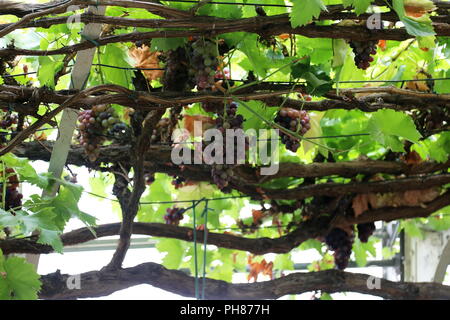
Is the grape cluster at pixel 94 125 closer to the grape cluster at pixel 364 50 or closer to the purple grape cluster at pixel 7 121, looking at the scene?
the purple grape cluster at pixel 7 121

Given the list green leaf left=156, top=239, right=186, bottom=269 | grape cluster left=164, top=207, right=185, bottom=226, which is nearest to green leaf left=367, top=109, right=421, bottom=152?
grape cluster left=164, top=207, right=185, bottom=226

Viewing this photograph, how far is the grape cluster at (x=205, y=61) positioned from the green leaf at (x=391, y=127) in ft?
1.20

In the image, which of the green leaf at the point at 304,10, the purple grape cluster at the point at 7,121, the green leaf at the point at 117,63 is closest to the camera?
the green leaf at the point at 304,10

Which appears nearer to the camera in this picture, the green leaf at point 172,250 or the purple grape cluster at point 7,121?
the purple grape cluster at point 7,121

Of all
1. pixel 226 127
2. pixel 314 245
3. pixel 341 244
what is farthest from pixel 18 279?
pixel 314 245

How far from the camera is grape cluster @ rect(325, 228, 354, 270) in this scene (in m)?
2.33

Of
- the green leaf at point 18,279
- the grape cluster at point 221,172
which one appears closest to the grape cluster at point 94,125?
the grape cluster at point 221,172

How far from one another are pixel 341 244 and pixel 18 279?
123 centimetres

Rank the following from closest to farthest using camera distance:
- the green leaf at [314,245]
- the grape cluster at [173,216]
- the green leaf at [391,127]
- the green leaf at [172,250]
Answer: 1. the green leaf at [391,127]
2. the grape cluster at [173,216]
3. the green leaf at [172,250]
4. the green leaf at [314,245]

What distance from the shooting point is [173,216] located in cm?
228

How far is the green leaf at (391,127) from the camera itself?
1542mm

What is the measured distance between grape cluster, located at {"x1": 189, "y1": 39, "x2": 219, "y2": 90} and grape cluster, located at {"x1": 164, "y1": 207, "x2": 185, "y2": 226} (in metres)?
0.85

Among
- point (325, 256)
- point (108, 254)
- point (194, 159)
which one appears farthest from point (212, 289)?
point (108, 254)
